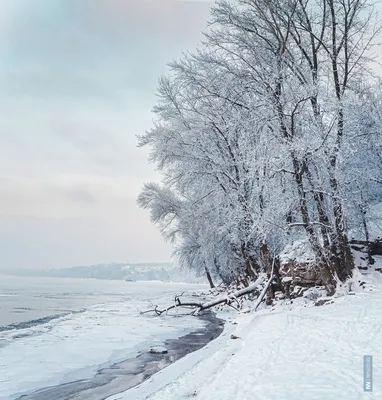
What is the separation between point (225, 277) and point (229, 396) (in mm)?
24108

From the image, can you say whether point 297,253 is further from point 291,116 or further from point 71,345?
point 71,345

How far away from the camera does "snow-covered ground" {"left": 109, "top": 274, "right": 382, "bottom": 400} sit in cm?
532

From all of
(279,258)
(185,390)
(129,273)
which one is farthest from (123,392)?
(129,273)

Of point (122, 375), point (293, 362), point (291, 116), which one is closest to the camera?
point (293, 362)

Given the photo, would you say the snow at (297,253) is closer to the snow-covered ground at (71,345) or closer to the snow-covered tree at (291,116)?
the snow-covered tree at (291,116)

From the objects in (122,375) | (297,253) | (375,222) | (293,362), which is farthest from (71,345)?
(375,222)

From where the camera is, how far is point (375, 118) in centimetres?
1506

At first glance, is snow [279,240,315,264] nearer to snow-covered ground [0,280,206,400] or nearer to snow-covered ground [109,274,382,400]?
snow-covered ground [109,274,382,400]

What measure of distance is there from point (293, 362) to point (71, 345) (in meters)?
8.41

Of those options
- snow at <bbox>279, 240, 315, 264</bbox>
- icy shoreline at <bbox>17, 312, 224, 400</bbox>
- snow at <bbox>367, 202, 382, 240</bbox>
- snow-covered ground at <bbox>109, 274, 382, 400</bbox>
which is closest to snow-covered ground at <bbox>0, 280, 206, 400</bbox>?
icy shoreline at <bbox>17, 312, 224, 400</bbox>

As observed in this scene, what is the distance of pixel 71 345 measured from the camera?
1256cm

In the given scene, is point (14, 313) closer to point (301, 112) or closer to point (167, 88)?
point (167, 88)

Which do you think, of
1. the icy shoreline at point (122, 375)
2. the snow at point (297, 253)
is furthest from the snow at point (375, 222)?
the icy shoreline at point (122, 375)

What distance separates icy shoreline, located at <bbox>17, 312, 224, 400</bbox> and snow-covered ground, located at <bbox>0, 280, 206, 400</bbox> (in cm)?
33
